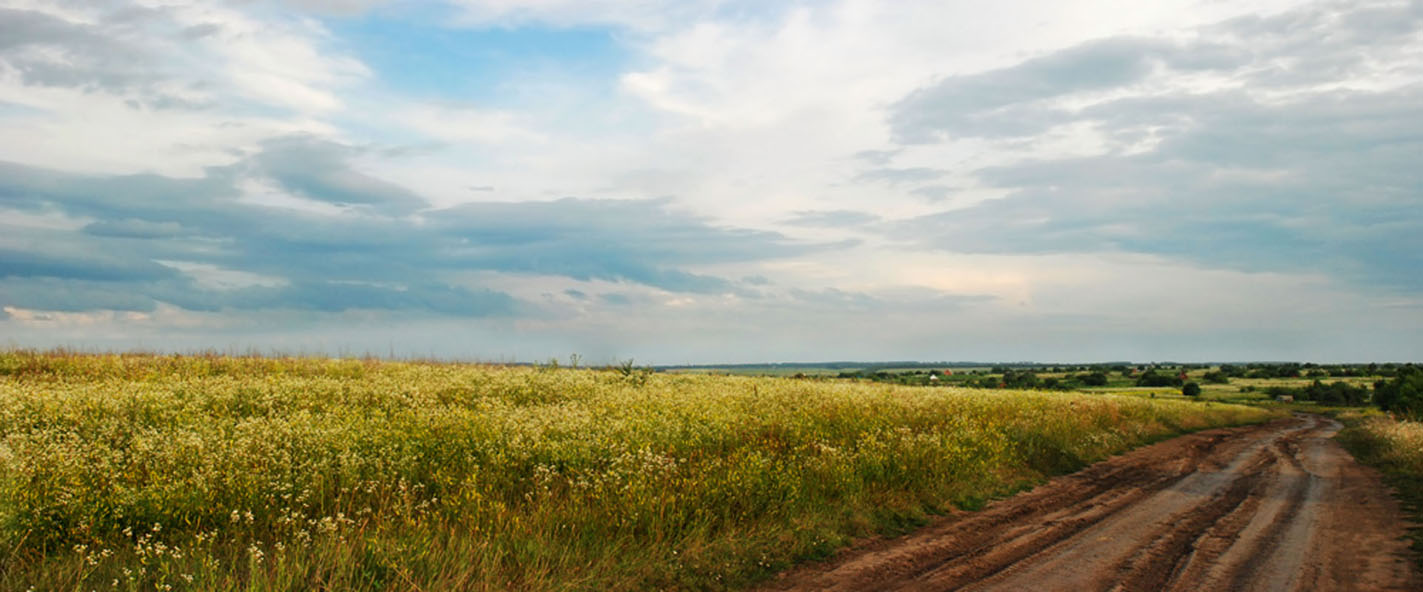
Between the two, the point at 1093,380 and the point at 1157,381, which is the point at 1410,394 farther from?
the point at 1157,381

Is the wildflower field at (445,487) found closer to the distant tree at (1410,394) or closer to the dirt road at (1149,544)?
the dirt road at (1149,544)

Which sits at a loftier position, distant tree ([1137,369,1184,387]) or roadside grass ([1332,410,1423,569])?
roadside grass ([1332,410,1423,569])

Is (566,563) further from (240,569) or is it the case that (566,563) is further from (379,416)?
(379,416)

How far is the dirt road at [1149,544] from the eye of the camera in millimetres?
8180

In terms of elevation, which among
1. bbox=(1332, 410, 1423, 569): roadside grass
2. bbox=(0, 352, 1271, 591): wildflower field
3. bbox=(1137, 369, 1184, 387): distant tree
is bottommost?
bbox=(1137, 369, 1184, 387): distant tree

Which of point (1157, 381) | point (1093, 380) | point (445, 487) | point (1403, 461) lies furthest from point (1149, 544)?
point (1157, 381)

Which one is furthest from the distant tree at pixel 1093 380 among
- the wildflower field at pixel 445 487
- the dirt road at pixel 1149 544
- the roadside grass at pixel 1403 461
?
the wildflower field at pixel 445 487

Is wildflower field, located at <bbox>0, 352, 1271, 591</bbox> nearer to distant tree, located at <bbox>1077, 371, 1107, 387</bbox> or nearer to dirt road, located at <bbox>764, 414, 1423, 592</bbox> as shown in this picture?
dirt road, located at <bbox>764, 414, 1423, 592</bbox>

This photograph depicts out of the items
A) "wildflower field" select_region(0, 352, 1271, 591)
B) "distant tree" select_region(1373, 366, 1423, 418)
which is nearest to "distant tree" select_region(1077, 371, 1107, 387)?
"distant tree" select_region(1373, 366, 1423, 418)

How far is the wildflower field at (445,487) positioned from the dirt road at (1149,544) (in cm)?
79

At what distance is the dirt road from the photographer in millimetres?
8180

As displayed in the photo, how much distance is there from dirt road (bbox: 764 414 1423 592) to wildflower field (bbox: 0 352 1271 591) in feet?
2.59

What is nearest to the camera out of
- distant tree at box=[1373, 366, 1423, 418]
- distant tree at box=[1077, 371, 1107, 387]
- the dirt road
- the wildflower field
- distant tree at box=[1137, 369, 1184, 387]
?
the wildflower field

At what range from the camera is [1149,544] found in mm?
9945
